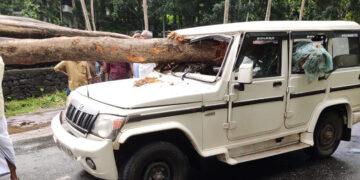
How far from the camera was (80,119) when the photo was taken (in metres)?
3.22

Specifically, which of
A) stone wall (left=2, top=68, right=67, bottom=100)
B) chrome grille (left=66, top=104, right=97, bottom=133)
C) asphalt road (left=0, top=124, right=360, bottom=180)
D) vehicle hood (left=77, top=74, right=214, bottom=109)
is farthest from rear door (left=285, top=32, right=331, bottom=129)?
stone wall (left=2, top=68, right=67, bottom=100)

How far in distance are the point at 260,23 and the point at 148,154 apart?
7.01ft

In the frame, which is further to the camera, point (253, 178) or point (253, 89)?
point (253, 178)

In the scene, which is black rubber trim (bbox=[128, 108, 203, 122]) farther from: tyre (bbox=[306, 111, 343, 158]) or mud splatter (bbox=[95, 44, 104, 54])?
tyre (bbox=[306, 111, 343, 158])

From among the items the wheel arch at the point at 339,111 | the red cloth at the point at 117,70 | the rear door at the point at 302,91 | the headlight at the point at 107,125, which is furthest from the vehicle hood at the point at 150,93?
the red cloth at the point at 117,70

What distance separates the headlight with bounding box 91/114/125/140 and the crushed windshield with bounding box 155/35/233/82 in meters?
1.22

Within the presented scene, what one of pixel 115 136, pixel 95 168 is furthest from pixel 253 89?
pixel 95 168

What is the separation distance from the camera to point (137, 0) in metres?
26.4

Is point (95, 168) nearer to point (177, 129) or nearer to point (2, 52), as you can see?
point (177, 129)

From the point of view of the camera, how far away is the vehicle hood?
9.77ft

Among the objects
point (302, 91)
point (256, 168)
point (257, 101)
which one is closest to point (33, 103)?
point (256, 168)

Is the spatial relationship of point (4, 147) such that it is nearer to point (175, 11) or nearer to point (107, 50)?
point (107, 50)

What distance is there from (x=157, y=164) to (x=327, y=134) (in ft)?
9.47

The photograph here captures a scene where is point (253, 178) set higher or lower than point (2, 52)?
lower
